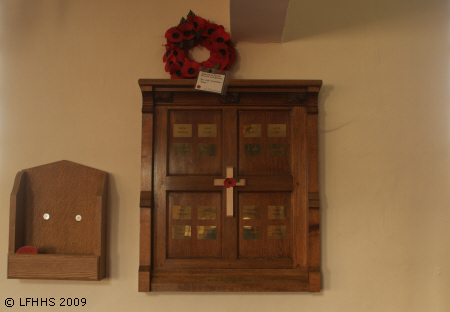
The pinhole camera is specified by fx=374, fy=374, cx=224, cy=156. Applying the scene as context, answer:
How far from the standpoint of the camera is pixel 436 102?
207 cm

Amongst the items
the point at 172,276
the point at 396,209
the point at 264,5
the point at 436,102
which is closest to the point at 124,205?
the point at 172,276

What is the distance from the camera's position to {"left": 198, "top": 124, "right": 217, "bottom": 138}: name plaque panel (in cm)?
203

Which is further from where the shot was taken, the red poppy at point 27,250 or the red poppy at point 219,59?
the red poppy at point 219,59

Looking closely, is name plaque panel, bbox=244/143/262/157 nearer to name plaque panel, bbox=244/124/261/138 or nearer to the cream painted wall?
name plaque panel, bbox=244/124/261/138

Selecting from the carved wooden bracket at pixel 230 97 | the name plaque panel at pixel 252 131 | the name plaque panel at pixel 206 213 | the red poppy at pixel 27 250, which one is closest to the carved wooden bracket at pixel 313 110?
the name plaque panel at pixel 252 131

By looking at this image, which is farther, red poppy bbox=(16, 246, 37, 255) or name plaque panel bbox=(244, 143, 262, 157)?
name plaque panel bbox=(244, 143, 262, 157)

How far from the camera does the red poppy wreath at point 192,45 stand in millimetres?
2014

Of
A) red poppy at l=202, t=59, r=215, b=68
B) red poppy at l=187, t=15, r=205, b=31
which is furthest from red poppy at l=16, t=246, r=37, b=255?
red poppy at l=187, t=15, r=205, b=31

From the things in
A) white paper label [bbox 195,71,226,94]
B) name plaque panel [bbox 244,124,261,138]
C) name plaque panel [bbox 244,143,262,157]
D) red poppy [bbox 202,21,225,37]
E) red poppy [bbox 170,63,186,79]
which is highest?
red poppy [bbox 202,21,225,37]

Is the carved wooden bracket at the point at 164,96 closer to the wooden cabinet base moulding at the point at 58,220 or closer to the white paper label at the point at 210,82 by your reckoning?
the white paper label at the point at 210,82

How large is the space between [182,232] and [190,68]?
0.88m

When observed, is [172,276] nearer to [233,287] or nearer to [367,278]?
[233,287]

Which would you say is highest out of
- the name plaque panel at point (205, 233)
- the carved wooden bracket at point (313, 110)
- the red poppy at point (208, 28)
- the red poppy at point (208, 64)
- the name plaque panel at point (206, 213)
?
the red poppy at point (208, 28)

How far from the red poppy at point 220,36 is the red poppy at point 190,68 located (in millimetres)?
165
